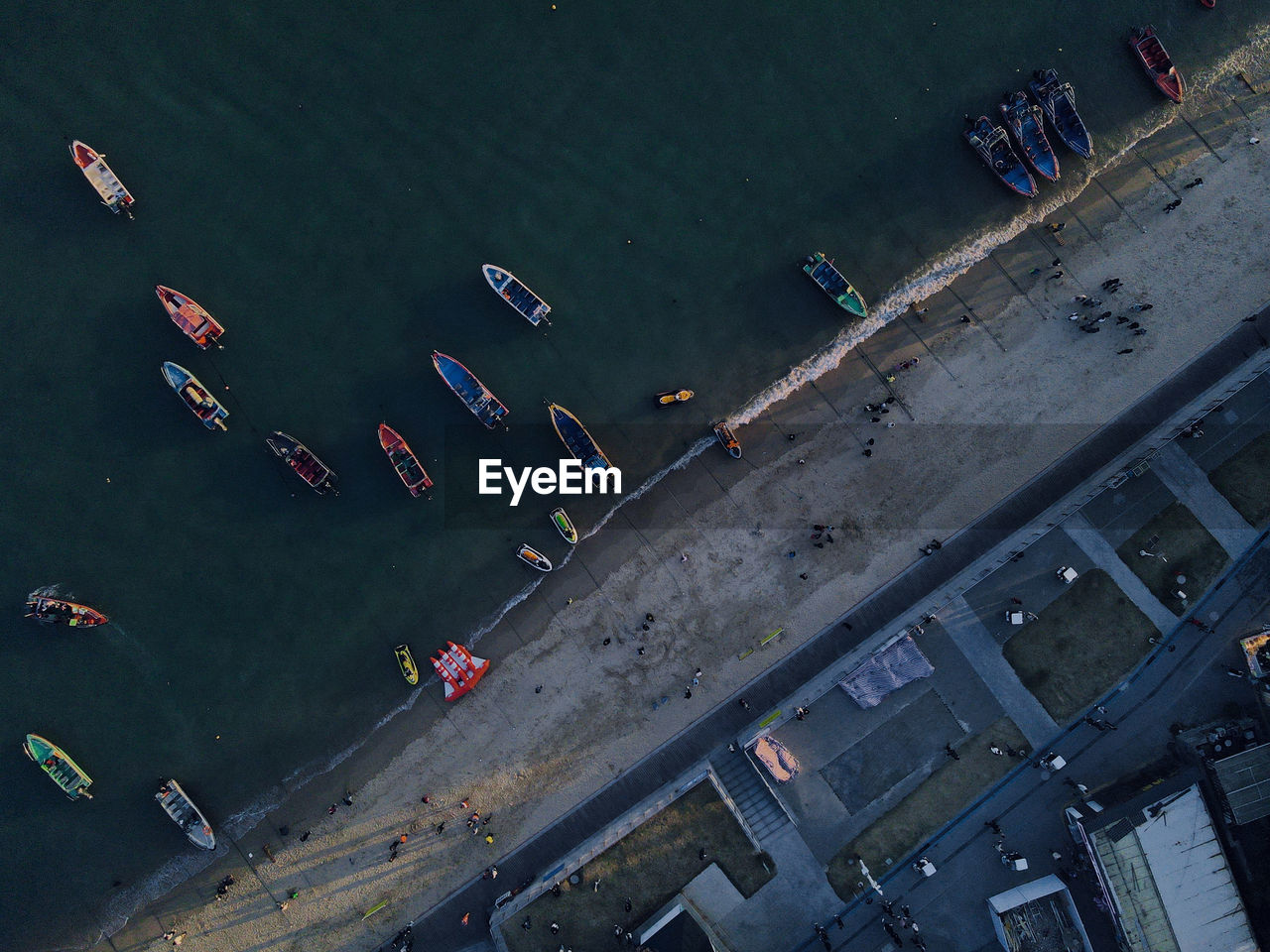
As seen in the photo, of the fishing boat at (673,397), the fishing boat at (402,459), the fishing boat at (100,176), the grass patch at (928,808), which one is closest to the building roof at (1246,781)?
the grass patch at (928,808)

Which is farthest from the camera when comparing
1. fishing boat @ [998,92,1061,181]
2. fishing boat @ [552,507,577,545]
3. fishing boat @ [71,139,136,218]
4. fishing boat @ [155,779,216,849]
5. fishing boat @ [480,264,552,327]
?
fishing boat @ [998,92,1061,181]

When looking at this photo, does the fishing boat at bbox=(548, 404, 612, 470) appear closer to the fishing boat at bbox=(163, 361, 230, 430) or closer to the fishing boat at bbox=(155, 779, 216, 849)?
the fishing boat at bbox=(163, 361, 230, 430)

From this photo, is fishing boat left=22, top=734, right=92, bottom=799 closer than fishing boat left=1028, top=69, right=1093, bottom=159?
Yes

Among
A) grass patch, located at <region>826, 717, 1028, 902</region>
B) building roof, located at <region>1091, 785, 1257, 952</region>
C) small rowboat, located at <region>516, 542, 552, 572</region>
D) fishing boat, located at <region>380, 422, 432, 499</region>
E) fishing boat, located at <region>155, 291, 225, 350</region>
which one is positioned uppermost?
fishing boat, located at <region>155, 291, 225, 350</region>

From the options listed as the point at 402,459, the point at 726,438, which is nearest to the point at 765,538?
the point at 726,438

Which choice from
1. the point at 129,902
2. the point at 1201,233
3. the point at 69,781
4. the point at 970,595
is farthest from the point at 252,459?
the point at 1201,233

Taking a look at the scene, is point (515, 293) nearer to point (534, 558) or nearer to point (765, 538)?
point (534, 558)

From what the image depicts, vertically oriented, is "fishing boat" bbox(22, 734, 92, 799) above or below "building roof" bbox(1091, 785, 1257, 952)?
above

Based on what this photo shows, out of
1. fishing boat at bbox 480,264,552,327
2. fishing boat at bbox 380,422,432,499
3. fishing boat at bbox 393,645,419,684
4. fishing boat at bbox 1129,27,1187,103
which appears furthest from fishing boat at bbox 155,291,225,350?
fishing boat at bbox 1129,27,1187,103
